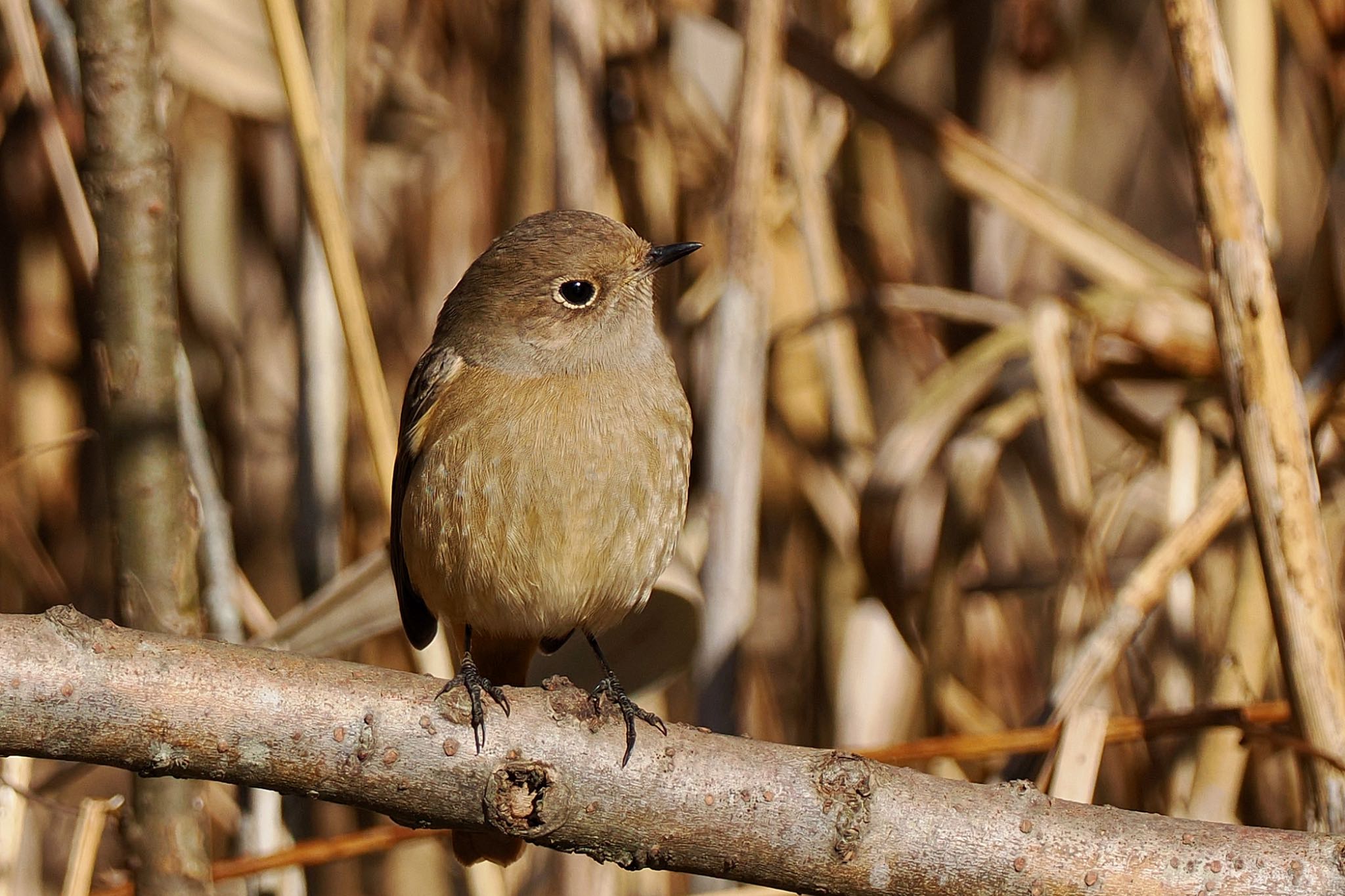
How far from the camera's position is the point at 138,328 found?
1.85 metres

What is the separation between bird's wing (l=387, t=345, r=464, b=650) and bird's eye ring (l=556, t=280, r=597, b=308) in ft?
0.77

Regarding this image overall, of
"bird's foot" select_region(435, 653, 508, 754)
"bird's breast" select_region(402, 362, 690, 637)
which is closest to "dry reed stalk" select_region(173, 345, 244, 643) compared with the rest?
"bird's breast" select_region(402, 362, 690, 637)

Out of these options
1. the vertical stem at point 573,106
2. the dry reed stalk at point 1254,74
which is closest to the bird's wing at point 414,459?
the vertical stem at point 573,106

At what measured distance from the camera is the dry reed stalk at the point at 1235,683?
2.67 m

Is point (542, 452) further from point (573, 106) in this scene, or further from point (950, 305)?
point (950, 305)

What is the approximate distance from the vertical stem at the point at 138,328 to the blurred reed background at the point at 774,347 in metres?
0.59

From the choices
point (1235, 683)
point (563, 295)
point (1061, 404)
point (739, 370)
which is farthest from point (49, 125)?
point (1235, 683)

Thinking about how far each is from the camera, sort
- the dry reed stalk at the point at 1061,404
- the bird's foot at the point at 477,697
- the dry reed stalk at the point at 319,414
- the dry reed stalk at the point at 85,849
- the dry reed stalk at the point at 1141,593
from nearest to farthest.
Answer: the bird's foot at the point at 477,697 < the dry reed stalk at the point at 85,849 < the dry reed stalk at the point at 1141,593 < the dry reed stalk at the point at 1061,404 < the dry reed stalk at the point at 319,414

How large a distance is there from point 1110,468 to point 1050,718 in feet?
3.95

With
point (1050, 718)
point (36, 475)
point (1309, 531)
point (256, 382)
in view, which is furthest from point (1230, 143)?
point (36, 475)

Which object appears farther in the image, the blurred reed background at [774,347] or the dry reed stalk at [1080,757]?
the blurred reed background at [774,347]

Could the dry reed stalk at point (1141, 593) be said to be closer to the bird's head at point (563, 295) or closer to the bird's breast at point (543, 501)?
the bird's breast at point (543, 501)

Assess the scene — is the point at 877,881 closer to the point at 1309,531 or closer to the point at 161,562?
the point at 1309,531

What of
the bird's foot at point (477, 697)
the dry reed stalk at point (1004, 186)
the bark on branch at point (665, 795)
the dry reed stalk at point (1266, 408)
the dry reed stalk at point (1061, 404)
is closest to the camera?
the bark on branch at point (665, 795)
